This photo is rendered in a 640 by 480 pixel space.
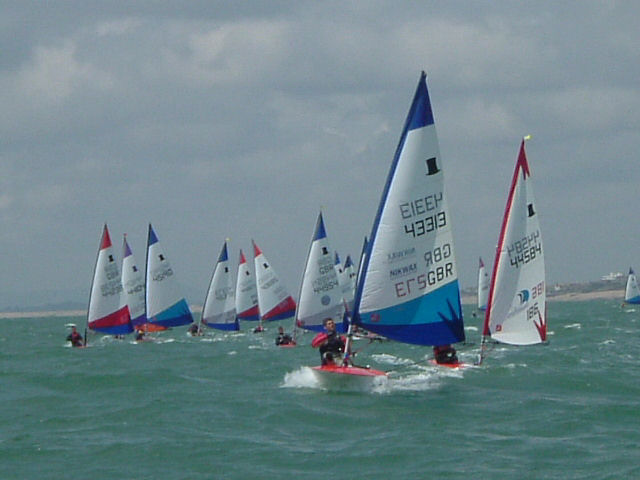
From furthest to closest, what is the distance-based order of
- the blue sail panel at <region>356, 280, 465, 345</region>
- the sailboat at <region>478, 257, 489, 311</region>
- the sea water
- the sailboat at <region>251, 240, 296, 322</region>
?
the sailboat at <region>478, 257, 489, 311</region>
the sailboat at <region>251, 240, 296, 322</region>
the blue sail panel at <region>356, 280, 465, 345</region>
the sea water

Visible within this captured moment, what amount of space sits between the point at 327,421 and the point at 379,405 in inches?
76.3

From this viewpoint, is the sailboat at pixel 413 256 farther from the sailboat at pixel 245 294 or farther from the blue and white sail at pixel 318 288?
the sailboat at pixel 245 294

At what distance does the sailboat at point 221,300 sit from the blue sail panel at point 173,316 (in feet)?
13.9

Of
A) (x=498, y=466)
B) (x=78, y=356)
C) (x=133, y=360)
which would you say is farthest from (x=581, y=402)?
(x=78, y=356)

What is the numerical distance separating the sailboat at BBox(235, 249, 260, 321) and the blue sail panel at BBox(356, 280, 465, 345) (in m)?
38.0

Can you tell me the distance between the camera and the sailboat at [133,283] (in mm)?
51688

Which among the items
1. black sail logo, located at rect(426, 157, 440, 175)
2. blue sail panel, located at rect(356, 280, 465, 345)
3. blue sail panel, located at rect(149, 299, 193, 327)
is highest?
black sail logo, located at rect(426, 157, 440, 175)

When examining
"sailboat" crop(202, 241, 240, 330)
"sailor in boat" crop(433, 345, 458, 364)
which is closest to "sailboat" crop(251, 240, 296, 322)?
"sailboat" crop(202, 241, 240, 330)

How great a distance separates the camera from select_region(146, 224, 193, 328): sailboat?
52375 millimetres

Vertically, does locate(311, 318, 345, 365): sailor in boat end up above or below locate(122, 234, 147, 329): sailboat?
below

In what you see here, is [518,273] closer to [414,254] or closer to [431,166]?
[414,254]

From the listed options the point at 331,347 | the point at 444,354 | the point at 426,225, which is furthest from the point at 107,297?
the point at 426,225

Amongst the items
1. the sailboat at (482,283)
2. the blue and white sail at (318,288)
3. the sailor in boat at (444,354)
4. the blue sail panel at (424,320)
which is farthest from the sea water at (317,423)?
the sailboat at (482,283)

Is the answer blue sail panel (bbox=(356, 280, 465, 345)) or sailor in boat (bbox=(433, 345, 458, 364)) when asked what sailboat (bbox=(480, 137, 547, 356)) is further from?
sailor in boat (bbox=(433, 345, 458, 364))
